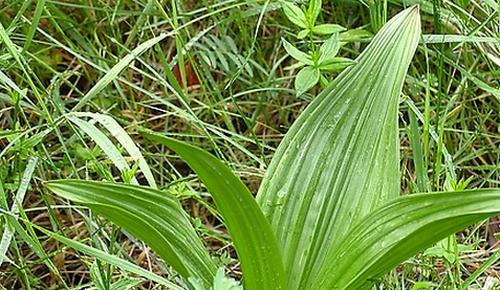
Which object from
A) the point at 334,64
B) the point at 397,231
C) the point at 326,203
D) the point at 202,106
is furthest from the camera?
the point at 202,106

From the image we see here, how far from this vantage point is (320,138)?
108 cm

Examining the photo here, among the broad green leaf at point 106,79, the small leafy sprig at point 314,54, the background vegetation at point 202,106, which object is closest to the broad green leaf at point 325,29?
the small leafy sprig at point 314,54

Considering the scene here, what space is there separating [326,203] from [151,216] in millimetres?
239

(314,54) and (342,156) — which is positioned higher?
(314,54)

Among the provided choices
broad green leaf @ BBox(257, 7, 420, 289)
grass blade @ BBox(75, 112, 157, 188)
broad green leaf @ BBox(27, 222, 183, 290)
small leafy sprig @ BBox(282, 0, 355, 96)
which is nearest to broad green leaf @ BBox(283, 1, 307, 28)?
small leafy sprig @ BBox(282, 0, 355, 96)

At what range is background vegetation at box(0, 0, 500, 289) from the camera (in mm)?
1268

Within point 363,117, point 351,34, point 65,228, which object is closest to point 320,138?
point 363,117

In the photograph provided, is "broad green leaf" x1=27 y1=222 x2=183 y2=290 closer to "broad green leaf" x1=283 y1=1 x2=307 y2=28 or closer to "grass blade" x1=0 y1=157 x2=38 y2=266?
"grass blade" x1=0 y1=157 x2=38 y2=266

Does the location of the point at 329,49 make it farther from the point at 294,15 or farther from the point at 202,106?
the point at 202,106

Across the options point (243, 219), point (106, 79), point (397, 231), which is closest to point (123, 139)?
point (106, 79)

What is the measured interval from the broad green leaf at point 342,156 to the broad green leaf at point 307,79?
0.17 feet

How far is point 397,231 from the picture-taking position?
36.6 inches

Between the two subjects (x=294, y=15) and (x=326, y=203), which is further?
(x=294, y=15)

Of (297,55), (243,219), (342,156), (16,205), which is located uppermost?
(297,55)
